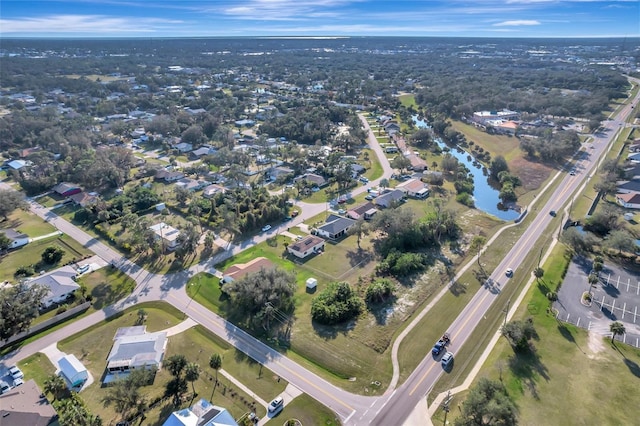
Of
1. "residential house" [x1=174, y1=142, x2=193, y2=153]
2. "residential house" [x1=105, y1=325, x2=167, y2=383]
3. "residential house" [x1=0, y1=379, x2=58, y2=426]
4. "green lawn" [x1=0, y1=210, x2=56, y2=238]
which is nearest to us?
"residential house" [x1=0, y1=379, x2=58, y2=426]

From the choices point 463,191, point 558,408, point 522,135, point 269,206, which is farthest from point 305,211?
point 522,135

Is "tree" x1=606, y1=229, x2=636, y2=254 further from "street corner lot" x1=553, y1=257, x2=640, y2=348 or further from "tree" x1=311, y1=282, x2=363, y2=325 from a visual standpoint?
"tree" x1=311, y1=282, x2=363, y2=325

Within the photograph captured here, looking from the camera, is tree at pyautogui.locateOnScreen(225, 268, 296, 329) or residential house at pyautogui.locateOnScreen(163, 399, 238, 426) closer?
residential house at pyautogui.locateOnScreen(163, 399, 238, 426)

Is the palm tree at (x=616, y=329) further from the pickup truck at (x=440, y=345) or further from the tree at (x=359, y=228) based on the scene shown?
the tree at (x=359, y=228)

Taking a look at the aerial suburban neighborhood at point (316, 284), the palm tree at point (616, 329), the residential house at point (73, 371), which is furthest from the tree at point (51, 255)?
the palm tree at point (616, 329)

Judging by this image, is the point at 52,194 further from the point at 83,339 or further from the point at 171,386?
the point at 171,386

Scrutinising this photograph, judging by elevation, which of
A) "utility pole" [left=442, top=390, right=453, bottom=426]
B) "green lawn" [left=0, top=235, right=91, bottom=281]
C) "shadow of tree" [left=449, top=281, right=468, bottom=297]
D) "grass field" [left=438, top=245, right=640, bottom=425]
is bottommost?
"green lawn" [left=0, top=235, right=91, bottom=281]

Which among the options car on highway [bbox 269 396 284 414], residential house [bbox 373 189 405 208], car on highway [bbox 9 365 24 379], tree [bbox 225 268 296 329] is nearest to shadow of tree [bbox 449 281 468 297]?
tree [bbox 225 268 296 329]

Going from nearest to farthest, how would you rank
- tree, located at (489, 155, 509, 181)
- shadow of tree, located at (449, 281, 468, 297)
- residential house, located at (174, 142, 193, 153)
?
shadow of tree, located at (449, 281, 468, 297)
tree, located at (489, 155, 509, 181)
residential house, located at (174, 142, 193, 153)
